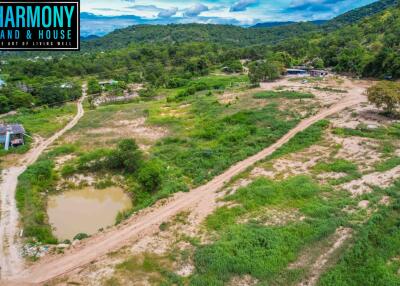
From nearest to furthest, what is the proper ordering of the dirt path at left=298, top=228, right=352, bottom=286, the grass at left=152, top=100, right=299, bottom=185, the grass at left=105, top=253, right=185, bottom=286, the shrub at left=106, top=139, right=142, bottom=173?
the dirt path at left=298, top=228, right=352, bottom=286, the grass at left=105, top=253, right=185, bottom=286, the grass at left=152, top=100, right=299, bottom=185, the shrub at left=106, top=139, right=142, bottom=173

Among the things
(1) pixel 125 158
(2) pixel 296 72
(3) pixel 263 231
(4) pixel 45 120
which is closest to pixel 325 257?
(3) pixel 263 231

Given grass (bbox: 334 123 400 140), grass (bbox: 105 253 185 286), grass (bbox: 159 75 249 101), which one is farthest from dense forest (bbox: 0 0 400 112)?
grass (bbox: 105 253 185 286)

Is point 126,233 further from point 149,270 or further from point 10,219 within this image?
point 10,219

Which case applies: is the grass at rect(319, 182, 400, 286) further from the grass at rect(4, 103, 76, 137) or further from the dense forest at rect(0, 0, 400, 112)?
the dense forest at rect(0, 0, 400, 112)

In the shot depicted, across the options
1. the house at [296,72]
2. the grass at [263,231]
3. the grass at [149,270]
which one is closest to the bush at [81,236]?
the grass at [149,270]

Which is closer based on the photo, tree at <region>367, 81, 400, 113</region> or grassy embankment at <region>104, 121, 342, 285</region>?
grassy embankment at <region>104, 121, 342, 285</region>

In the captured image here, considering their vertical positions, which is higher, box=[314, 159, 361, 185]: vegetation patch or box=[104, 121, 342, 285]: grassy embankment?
box=[314, 159, 361, 185]: vegetation patch

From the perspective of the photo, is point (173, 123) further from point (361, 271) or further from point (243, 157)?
point (361, 271)
